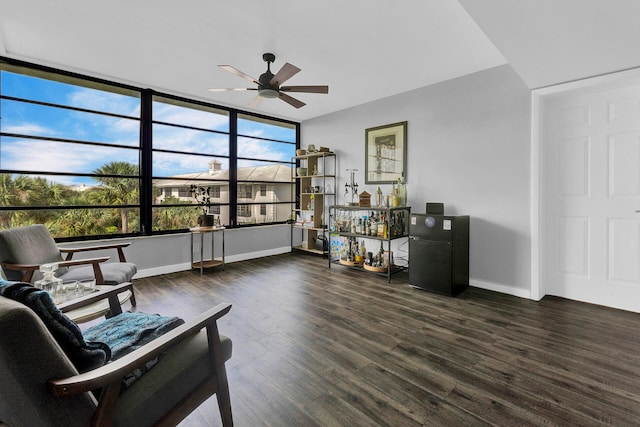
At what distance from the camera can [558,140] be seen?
3316 millimetres

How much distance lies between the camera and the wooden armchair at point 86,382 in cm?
84

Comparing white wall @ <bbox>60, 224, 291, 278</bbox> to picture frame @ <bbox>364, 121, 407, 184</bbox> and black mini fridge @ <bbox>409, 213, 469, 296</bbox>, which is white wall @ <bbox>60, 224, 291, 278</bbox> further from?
black mini fridge @ <bbox>409, 213, 469, 296</bbox>

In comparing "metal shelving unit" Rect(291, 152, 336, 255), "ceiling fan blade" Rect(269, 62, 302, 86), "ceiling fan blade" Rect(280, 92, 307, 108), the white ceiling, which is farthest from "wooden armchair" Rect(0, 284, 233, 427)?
"metal shelving unit" Rect(291, 152, 336, 255)

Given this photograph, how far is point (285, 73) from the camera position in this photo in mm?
2852

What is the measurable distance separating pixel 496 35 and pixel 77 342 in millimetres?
3161

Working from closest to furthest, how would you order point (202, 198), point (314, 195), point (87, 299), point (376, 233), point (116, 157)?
1. point (87, 299)
2. point (116, 157)
3. point (376, 233)
4. point (202, 198)
5. point (314, 195)

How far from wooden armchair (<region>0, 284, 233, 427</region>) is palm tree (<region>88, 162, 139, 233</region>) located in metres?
3.66

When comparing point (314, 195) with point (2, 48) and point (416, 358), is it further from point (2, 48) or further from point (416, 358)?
point (2, 48)

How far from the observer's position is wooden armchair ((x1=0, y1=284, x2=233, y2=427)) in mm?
841

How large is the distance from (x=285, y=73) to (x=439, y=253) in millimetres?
2634

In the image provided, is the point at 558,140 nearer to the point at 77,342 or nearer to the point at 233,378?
the point at 233,378

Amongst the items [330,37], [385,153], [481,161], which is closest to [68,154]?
[330,37]

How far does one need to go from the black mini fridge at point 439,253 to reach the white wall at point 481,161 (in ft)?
0.88

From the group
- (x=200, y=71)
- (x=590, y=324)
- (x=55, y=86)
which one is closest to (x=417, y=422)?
(x=590, y=324)
